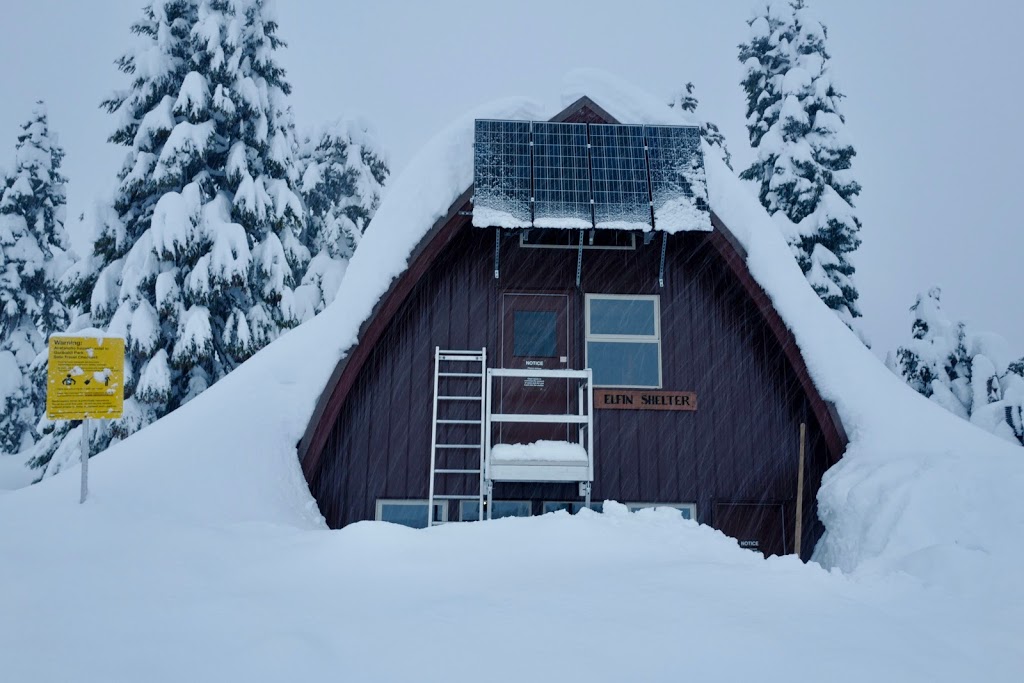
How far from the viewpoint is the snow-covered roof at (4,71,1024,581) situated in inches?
249

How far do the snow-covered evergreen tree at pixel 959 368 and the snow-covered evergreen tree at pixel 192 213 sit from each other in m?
16.7

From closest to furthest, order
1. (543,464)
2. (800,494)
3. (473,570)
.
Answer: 1. (473,570)
2. (543,464)
3. (800,494)

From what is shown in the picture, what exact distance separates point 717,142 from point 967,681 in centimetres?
2263

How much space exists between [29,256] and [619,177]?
21265mm

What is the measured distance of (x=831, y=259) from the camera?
52.7ft

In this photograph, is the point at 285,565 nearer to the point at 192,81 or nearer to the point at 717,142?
the point at 192,81

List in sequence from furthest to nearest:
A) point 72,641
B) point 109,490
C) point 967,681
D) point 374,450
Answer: point 374,450
point 109,490
point 72,641
point 967,681

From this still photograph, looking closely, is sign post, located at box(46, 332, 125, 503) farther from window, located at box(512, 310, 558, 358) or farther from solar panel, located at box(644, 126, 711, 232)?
solar panel, located at box(644, 126, 711, 232)

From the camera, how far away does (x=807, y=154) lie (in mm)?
16594

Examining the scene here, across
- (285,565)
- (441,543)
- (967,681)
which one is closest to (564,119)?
(441,543)

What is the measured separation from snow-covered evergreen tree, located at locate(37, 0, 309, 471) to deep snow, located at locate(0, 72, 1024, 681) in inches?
211

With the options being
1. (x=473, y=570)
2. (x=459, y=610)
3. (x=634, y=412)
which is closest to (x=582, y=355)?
(x=634, y=412)

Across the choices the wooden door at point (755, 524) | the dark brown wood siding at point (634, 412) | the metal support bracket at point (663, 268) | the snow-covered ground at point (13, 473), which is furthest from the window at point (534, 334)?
the snow-covered ground at point (13, 473)

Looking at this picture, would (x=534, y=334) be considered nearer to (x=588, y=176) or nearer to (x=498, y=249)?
(x=498, y=249)
